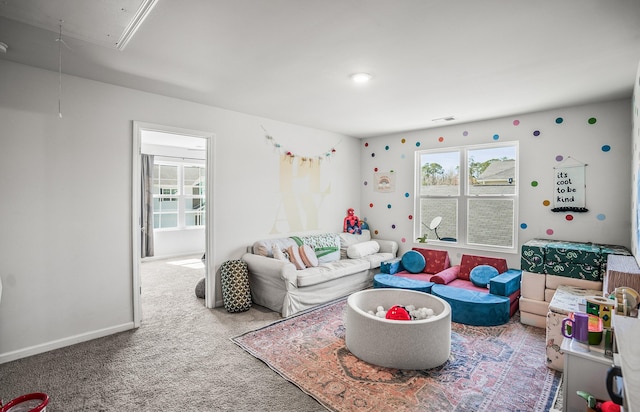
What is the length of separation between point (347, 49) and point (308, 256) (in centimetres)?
267

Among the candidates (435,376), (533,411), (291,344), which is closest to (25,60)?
(291,344)

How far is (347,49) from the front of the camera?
2.36m

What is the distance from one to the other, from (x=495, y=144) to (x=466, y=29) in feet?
8.92

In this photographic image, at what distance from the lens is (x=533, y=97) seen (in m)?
3.43

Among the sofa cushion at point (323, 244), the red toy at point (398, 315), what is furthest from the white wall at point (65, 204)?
the red toy at point (398, 315)

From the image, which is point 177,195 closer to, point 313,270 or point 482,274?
point 313,270

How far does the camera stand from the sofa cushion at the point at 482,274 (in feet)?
12.7

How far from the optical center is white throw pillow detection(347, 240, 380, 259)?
15.9ft

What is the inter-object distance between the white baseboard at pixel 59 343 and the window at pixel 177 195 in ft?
14.2

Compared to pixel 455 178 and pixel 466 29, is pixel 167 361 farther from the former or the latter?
pixel 455 178

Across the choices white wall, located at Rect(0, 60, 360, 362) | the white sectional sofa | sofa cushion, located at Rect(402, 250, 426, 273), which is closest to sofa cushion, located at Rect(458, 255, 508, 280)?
sofa cushion, located at Rect(402, 250, 426, 273)

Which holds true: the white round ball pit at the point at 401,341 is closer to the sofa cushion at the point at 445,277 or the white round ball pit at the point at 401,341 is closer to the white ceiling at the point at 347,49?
the sofa cushion at the point at 445,277

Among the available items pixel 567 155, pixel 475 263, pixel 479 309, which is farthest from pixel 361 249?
pixel 567 155

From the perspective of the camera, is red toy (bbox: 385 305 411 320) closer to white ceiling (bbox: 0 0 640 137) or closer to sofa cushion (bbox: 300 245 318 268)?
sofa cushion (bbox: 300 245 318 268)
